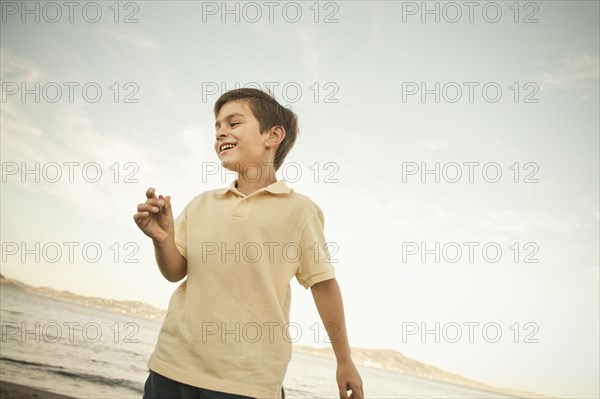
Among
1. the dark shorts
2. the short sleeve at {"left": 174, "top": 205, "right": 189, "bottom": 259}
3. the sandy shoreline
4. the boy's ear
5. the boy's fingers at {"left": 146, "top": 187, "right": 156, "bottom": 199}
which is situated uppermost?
the boy's ear

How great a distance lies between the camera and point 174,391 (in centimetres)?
153

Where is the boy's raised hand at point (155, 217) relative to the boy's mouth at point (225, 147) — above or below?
below

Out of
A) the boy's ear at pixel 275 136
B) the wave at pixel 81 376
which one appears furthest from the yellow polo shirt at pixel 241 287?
the wave at pixel 81 376

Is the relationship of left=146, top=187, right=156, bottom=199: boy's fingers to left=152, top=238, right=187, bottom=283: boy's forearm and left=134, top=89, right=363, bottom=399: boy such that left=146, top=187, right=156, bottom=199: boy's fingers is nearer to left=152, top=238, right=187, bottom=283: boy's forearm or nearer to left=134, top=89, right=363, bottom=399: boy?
left=134, top=89, right=363, bottom=399: boy

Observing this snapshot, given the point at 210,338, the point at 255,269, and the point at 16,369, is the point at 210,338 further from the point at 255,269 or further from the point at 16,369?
the point at 16,369

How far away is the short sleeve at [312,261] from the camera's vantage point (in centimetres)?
173

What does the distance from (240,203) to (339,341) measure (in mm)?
726

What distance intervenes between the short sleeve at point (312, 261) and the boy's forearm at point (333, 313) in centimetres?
4

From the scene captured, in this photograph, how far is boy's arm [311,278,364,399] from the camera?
1709mm

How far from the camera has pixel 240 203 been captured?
5.94 feet

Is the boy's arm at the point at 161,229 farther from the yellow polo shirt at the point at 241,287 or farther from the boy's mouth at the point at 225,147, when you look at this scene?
the boy's mouth at the point at 225,147

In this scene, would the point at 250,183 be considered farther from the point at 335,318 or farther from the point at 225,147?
the point at 335,318

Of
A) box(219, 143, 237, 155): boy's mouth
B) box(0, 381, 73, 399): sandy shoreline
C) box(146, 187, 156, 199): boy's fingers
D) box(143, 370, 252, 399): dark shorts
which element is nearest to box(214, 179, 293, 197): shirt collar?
box(219, 143, 237, 155): boy's mouth

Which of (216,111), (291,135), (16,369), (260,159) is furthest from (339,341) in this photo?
(16,369)
